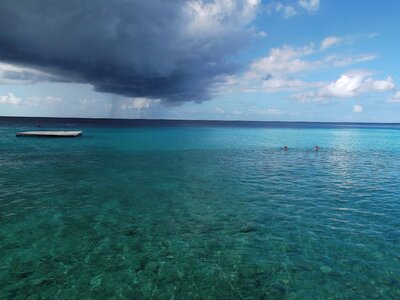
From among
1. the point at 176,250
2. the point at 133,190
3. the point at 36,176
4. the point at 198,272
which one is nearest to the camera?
the point at 198,272

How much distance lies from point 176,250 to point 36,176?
22.2 metres

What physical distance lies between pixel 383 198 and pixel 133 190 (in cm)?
2126

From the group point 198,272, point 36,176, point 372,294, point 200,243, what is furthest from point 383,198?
point 36,176

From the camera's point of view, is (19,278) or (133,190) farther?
(133,190)

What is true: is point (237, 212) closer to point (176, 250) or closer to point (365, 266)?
point (176, 250)

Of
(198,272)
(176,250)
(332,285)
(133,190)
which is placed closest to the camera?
(332,285)

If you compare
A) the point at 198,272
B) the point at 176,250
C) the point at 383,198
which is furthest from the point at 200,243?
the point at 383,198

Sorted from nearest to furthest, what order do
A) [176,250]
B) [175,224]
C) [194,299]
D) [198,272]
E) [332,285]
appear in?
[194,299] < [332,285] < [198,272] < [176,250] < [175,224]

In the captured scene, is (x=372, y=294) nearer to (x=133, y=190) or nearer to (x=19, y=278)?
(x=19, y=278)

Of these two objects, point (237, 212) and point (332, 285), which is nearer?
point (332, 285)

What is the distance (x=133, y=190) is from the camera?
2311cm

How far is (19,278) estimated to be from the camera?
33.3ft

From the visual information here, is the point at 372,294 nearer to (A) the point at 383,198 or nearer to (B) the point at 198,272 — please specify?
(B) the point at 198,272

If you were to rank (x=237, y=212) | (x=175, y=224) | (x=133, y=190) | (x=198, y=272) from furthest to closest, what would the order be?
(x=133, y=190), (x=237, y=212), (x=175, y=224), (x=198, y=272)
